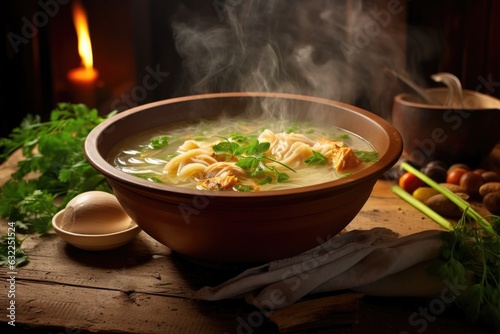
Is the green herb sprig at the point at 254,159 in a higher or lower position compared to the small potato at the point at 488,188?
higher

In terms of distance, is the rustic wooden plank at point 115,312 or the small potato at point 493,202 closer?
the rustic wooden plank at point 115,312

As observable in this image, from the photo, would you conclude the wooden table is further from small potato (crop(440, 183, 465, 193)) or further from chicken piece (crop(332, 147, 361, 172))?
small potato (crop(440, 183, 465, 193))

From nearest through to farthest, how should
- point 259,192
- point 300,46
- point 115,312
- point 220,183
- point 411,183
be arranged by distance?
1. point 259,192
2. point 115,312
3. point 220,183
4. point 411,183
5. point 300,46

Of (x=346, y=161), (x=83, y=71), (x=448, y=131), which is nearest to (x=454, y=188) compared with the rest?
(x=448, y=131)

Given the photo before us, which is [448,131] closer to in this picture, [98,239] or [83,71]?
[98,239]

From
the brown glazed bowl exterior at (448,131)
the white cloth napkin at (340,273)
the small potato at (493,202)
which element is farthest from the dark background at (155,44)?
the white cloth napkin at (340,273)

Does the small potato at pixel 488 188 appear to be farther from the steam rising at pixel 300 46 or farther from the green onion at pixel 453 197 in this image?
the steam rising at pixel 300 46

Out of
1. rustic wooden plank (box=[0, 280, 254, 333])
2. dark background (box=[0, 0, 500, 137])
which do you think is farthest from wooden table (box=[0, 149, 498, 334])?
dark background (box=[0, 0, 500, 137])
